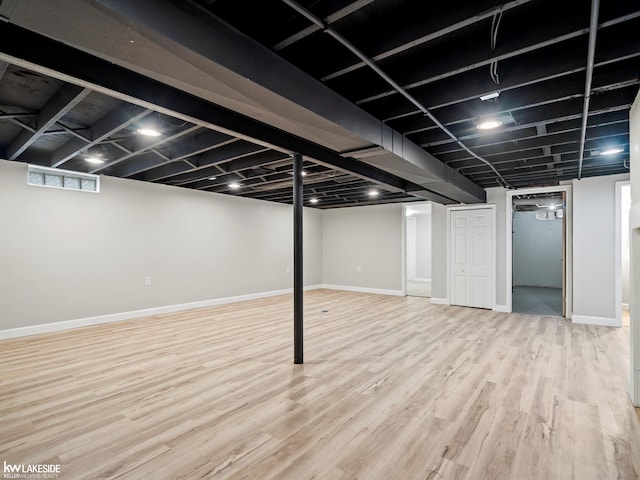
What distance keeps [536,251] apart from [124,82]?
38.9ft

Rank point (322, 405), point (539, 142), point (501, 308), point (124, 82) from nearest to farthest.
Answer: point (124, 82) < point (322, 405) < point (539, 142) < point (501, 308)

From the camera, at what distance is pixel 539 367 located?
350 centimetres

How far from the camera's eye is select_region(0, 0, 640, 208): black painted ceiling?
185cm

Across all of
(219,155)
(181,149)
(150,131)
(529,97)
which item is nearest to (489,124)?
(529,97)

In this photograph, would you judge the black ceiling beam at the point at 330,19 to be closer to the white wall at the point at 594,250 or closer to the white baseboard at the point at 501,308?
the white wall at the point at 594,250

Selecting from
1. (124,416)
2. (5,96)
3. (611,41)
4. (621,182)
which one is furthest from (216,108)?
(621,182)

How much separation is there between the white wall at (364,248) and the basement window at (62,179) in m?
6.02

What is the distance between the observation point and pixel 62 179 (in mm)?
5078

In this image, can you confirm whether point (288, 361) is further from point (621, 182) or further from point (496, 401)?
point (621, 182)

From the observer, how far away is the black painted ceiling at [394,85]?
6.07 feet

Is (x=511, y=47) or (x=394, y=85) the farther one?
(x=394, y=85)

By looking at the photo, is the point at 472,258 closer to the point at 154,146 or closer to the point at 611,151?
the point at 611,151

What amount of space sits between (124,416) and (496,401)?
2.96 meters

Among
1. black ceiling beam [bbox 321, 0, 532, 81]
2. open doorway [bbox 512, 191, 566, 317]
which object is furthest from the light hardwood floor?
open doorway [bbox 512, 191, 566, 317]
